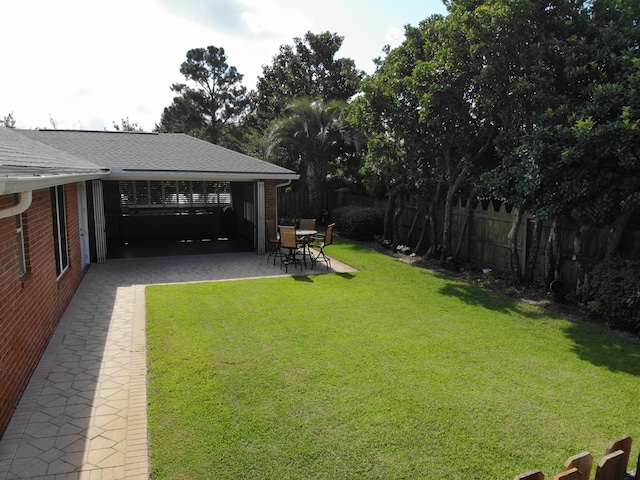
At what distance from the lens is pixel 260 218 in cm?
1386

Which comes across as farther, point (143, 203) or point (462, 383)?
point (143, 203)

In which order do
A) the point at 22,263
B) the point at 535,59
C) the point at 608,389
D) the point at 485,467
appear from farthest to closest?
the point at 535,59, the point at 22,263, the point at 608,389, the point at 485,467

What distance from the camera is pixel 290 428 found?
4078mm

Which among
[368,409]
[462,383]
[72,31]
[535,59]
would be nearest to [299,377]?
[368,409]

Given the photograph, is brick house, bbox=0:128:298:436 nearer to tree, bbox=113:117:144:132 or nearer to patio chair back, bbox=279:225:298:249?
patio chair back, bbox=279:225:298:249

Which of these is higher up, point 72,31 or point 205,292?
point 72,31

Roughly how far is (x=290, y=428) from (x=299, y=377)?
1.11 m

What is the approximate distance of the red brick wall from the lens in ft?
14.3

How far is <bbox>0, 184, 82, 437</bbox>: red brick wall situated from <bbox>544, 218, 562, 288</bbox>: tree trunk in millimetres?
9078

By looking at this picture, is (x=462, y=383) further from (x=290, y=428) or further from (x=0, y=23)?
(x=0, y=23)

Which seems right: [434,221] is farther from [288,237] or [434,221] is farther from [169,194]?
[169,194]

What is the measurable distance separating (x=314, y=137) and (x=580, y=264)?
45.2ft

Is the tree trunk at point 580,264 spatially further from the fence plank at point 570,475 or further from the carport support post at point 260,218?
the carport support post at point 260,218

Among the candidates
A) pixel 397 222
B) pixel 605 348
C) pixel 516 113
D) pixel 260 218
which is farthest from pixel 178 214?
pixel 605 348
